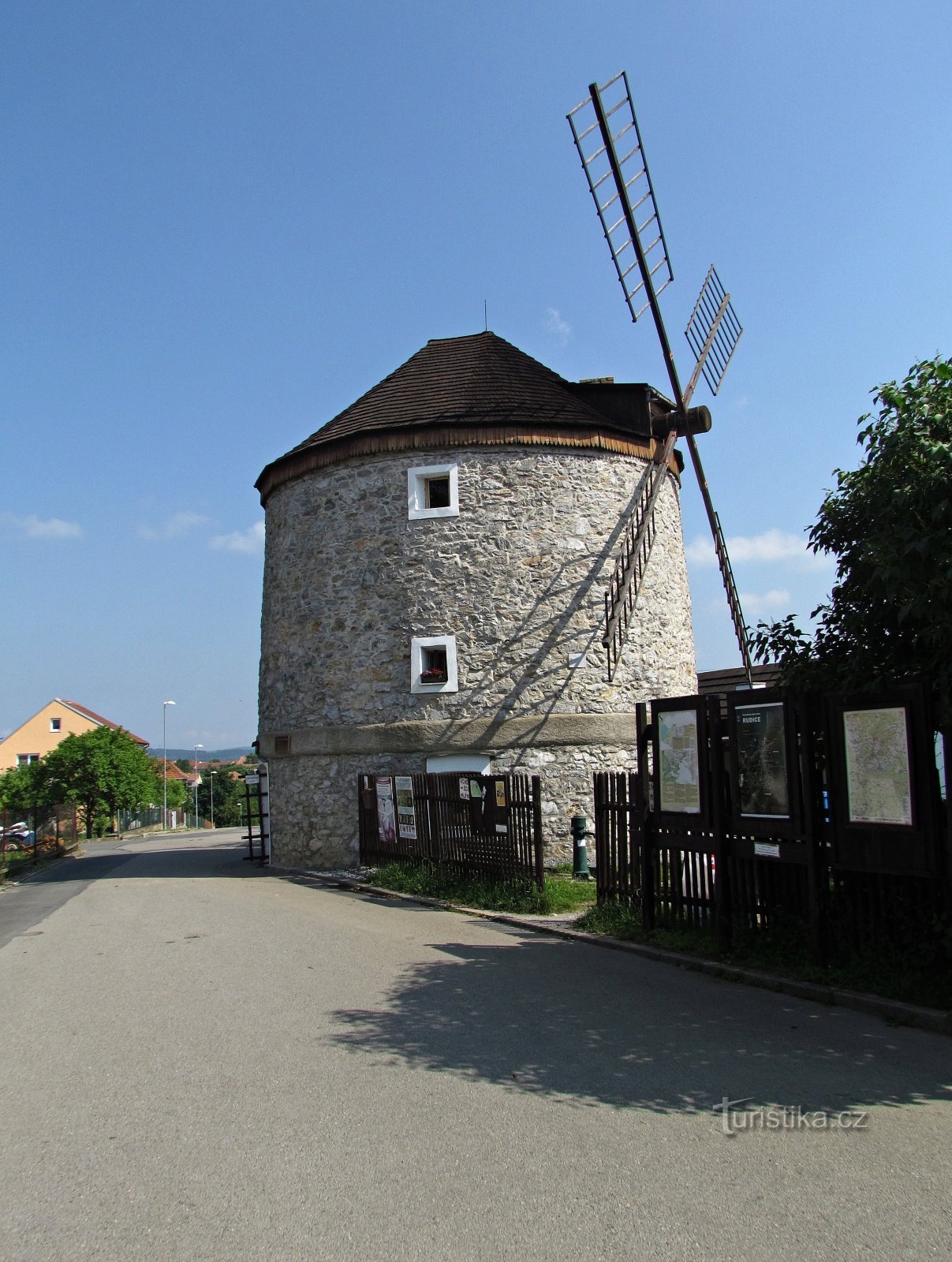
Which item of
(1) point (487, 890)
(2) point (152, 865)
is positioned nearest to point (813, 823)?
(1) point (487, 890)

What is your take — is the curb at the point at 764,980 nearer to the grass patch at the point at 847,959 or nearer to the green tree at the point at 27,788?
the grass patch at the point at 847,959

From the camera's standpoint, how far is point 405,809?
16.2m

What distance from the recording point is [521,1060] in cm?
588

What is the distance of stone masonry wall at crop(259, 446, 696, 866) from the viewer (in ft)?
57.9

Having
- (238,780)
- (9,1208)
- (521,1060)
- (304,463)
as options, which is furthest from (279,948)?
(238,780)

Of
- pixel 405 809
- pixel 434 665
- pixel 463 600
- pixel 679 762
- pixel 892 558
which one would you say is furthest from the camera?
pixel 434 665

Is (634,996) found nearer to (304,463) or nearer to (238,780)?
(304,463)

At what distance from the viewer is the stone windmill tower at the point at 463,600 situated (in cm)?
1773

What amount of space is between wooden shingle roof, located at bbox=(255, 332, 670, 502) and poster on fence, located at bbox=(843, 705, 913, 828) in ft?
41.0

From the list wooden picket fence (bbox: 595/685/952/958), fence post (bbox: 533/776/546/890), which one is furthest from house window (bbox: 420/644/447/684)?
wooden picket fence (bbox: 595/685/952/958)

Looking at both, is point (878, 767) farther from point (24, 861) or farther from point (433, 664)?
point (24, 861)

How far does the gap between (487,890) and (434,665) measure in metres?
5.99

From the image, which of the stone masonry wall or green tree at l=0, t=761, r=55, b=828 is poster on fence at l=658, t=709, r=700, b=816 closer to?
the stone masonry wall

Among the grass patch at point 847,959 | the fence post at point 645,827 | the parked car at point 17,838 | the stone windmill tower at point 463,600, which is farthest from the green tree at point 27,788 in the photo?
the grass patch at point 847,959
